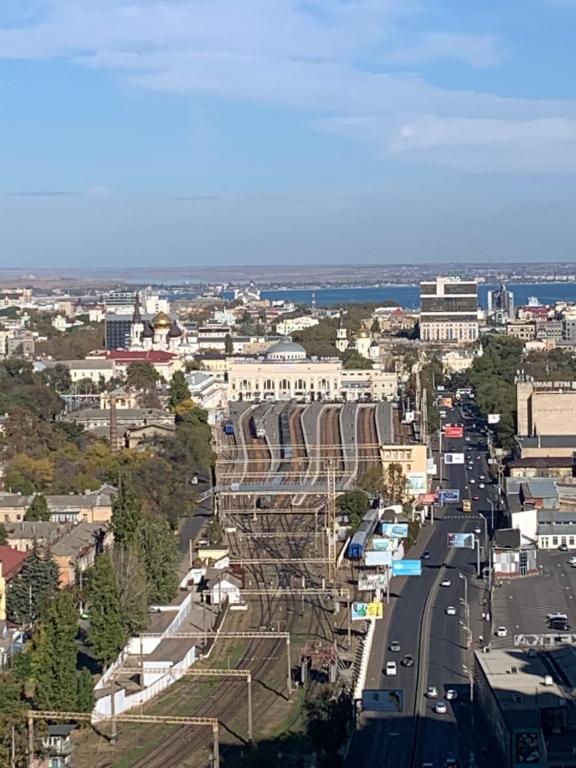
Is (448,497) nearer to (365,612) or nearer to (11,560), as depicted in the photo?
(365,612)

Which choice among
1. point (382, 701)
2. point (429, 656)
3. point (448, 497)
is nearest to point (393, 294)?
point (448, 497)

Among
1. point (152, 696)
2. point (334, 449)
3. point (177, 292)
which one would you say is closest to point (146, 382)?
point (334, 449)

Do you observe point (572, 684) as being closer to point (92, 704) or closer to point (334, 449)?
point (92, 704)

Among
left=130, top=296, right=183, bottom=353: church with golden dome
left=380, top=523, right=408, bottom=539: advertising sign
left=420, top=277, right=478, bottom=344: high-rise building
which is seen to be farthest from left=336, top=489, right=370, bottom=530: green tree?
left=420, top=277, right=478, bottom=344: high-rise building

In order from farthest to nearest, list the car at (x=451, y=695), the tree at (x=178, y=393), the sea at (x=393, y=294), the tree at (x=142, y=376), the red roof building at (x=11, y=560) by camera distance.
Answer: the sea at (x=393, y=294), the tree at (x=142, y=376), the tree at (x=178, y=393), the red roof building at (x=11, y=560), the car at (x=451, y=695)

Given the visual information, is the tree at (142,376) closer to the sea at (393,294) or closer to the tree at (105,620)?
the tree at (105,620)

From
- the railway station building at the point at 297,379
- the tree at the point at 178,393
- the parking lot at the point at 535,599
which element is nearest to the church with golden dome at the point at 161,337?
the railway station building at the point at 297,379
